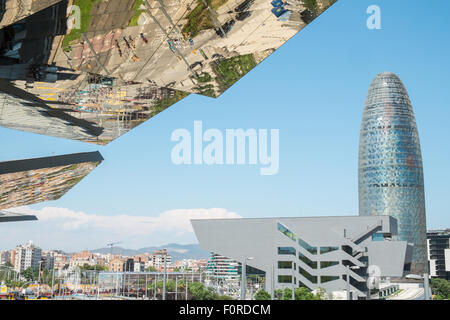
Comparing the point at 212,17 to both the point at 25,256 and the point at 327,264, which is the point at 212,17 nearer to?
the point at 327,264

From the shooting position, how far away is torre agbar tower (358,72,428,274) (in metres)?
103

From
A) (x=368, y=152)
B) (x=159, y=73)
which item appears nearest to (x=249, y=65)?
(x=159, y=73)

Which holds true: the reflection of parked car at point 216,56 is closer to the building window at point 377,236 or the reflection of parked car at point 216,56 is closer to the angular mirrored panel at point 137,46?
the angular mirrored panel at point 137,46

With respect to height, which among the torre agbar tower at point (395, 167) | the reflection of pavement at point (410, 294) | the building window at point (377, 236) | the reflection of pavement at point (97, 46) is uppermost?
the torre agbar tower at point (395, 167)

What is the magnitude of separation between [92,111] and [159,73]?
16.2 ft

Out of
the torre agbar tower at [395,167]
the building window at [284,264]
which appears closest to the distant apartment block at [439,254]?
the torre agbar tower at [395,167]

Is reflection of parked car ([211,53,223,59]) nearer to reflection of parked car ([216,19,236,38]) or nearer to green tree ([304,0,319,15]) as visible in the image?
reflection of parked car ([216,19,236,38])

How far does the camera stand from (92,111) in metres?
16.7

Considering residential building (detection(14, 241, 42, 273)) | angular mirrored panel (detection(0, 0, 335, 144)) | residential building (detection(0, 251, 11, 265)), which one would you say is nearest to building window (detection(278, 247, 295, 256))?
angular mirrored panel (detection(0, 0, 335, 144))

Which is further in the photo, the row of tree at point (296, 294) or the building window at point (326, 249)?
the building window at point (326, 249)

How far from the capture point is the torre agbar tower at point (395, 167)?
10294 centimetres

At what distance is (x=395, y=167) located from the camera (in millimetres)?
102938

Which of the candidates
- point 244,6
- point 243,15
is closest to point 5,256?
point 243,15
